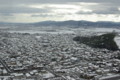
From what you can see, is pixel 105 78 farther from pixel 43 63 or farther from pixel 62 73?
pixel 43 63

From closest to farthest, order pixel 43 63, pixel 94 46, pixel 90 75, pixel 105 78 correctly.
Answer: pixel 105 78 < pixel 90 75 < pixel 43 63 < pixel 94 46

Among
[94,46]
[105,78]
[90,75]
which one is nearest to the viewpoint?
[105,78]

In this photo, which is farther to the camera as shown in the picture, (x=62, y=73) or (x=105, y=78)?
(x=62, y=73)

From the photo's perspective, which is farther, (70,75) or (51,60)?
(51,60)

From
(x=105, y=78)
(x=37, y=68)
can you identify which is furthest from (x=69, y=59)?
(x=105, y=78)

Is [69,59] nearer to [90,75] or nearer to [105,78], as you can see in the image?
[90,75]

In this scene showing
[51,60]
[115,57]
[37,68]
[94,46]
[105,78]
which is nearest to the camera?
[105,78]

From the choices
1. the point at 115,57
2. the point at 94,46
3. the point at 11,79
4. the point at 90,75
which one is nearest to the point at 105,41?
the point at 94,46

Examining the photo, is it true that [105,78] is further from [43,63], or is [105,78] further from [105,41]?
[105,41]

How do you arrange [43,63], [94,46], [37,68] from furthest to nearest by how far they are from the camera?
[94,46] < [43,63] < [37,68]
